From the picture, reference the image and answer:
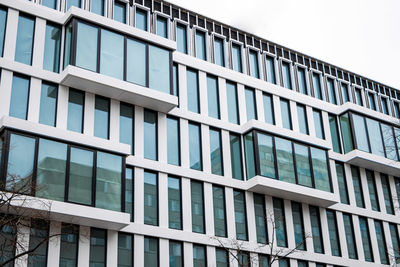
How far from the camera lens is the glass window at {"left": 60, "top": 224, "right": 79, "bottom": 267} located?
85.3ft

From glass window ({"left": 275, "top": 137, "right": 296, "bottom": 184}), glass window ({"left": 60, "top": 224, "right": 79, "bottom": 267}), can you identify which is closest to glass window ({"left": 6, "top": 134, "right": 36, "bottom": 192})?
glass window ({"left": 60, "top": 224, "right": 79, "bottom": 267})

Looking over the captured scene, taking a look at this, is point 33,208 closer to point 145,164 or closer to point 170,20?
point 145,164

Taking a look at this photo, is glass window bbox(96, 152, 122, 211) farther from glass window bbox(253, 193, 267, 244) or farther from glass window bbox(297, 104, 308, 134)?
glass window bbox(297, 104, 308, 134)

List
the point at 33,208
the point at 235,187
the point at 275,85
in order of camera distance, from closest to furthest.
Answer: the point at 33,208 → the point at 235,187 → the point at 275,85

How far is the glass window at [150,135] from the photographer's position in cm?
3097

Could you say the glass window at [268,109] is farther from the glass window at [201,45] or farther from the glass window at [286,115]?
the glass window at [201,45]

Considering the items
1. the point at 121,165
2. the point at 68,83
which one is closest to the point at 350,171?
the point at 121,165

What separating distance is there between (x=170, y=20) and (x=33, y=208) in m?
16.3

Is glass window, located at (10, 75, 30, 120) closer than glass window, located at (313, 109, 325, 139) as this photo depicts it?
Yes

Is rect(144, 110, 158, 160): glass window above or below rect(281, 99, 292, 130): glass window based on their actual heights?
below

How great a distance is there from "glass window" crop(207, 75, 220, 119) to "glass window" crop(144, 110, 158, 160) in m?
4.16

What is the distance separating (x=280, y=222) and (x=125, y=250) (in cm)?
1033

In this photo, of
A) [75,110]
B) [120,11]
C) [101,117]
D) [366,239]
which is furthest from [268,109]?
[75,110]

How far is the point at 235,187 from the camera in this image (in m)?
33.1
